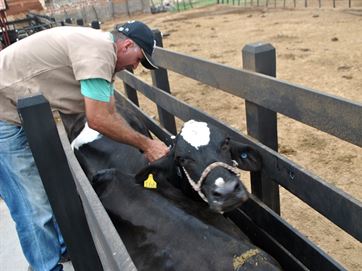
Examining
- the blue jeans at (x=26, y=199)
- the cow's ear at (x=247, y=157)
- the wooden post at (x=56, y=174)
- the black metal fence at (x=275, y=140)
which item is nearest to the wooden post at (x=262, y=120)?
the black metal fence at (x=275, y=140)

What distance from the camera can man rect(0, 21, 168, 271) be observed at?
2.58 metres

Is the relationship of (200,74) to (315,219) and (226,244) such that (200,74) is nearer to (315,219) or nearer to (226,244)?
(226,244)

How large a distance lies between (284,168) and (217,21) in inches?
590

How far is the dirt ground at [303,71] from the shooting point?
3.75 m

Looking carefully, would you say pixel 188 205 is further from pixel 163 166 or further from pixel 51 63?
pixel 51 63

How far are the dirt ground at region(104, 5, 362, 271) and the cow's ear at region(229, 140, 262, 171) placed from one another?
51.1 inches

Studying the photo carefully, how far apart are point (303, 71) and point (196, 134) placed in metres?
5.66

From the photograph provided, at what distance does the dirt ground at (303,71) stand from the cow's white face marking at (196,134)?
1485 mm

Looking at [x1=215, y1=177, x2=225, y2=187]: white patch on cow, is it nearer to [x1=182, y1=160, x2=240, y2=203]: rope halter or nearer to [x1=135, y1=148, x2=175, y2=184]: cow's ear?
[x1=182, y1=160, x2=240, y2=203]: rope halter

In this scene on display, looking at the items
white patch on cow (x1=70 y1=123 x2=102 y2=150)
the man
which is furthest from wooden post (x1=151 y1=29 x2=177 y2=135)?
the man

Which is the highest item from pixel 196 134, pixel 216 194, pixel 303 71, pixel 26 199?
pixel 196 134

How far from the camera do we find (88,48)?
2.59 m

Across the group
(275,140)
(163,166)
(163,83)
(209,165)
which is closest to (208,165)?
(209,165)

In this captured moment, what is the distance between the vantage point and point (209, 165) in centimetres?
232
